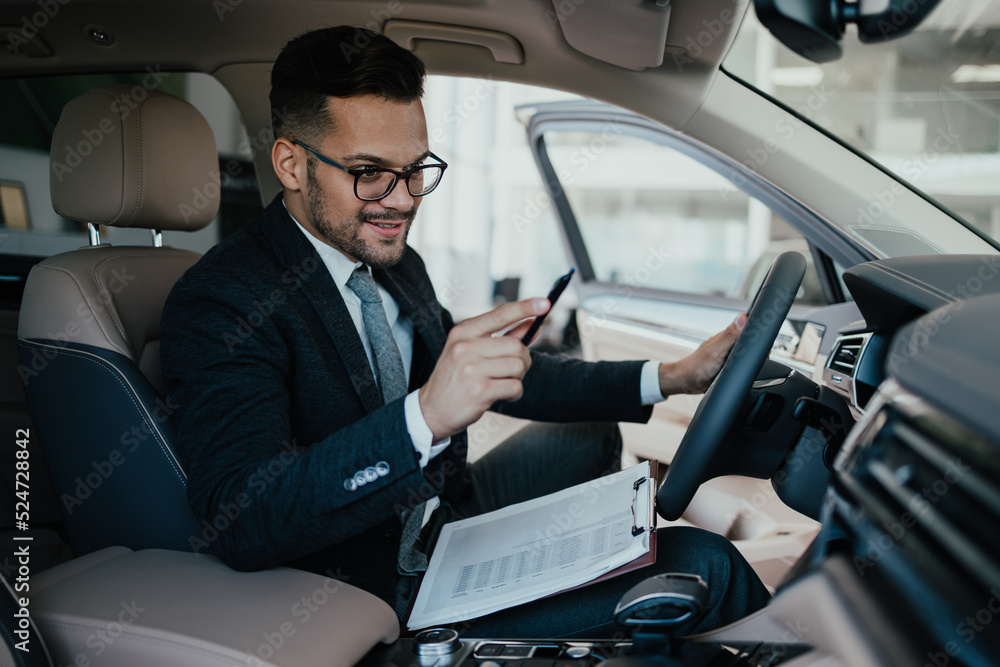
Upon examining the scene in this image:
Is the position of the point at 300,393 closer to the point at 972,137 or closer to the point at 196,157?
the point at 196,157

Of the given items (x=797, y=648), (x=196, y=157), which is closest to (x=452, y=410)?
(x=797, y=648)

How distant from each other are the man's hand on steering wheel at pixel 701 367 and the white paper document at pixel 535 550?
286 millimetres

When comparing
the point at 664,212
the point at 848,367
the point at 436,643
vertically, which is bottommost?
the point at 664,212

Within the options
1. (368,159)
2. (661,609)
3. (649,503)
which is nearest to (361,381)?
(368,159)

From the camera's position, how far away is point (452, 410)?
839mm

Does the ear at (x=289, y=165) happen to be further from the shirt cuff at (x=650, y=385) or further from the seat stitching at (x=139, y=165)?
the shirt cuff at (x=650, y=385)

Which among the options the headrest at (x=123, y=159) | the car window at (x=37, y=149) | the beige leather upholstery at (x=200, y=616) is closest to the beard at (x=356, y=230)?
the headrest at (x=123, y=159)

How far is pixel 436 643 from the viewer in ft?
2.76

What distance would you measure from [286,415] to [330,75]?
1.81 feet

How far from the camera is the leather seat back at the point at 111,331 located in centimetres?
107

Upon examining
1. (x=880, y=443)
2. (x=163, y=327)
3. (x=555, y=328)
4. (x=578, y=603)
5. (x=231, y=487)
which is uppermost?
(x=880, y=443)

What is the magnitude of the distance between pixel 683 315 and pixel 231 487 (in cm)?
170

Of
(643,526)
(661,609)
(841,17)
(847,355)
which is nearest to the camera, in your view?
(841,17)

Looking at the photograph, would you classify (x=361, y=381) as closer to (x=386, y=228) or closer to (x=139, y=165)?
(x=386, y=228)
